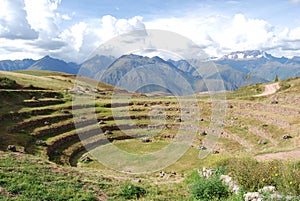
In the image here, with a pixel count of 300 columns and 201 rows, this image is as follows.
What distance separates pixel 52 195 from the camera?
42.0 feet

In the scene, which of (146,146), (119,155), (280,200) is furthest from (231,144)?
(280,200)

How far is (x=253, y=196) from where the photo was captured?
11.1 m

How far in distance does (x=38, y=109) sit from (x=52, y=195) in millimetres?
28803

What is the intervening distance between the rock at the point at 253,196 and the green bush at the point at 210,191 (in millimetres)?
1625

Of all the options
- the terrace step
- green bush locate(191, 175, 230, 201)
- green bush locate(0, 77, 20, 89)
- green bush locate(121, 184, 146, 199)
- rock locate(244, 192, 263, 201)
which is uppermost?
green bush locate(0, 77, 20, 89)

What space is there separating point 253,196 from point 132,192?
6179 mm

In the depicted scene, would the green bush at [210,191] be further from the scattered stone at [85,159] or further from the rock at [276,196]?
the scattered stone at [85,159]

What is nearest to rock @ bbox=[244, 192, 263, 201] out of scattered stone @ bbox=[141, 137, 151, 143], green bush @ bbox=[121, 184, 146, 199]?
green bush @ bbox=[121, 184, 146, 199]

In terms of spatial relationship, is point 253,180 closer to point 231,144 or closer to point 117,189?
point 117,189

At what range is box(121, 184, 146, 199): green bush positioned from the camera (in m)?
14.3

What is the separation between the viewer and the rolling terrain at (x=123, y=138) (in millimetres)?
15016

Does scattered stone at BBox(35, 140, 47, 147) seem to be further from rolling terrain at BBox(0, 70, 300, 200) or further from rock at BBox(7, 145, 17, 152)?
rock at BBox(7, 145, 17, 152)

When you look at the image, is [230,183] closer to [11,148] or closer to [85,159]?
[11,148]

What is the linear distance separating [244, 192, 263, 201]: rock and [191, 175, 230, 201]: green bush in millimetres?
1625
